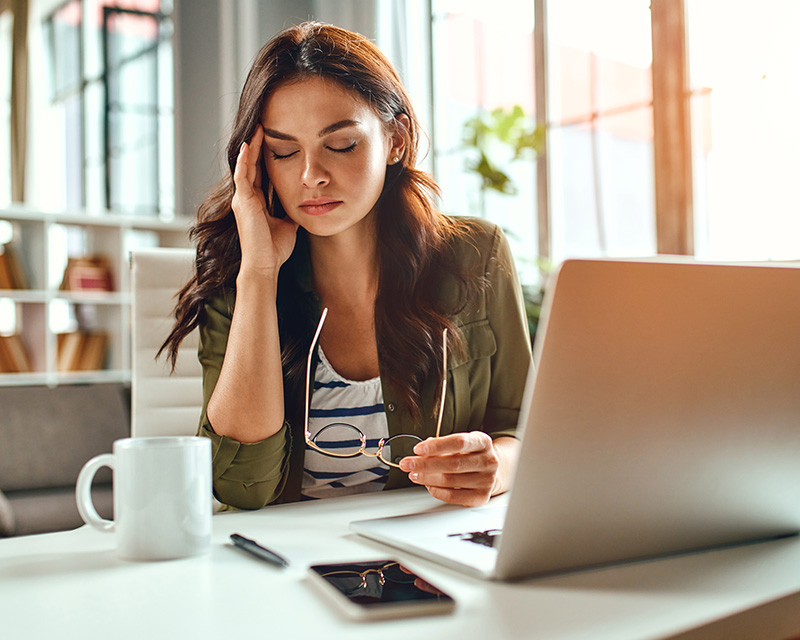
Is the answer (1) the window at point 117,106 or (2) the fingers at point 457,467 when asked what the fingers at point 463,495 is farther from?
(1) the window at point 117,106

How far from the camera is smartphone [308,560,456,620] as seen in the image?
505 millimetres

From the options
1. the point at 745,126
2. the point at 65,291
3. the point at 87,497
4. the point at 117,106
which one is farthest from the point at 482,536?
the point at 117,106

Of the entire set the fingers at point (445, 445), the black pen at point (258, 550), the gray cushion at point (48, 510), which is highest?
the fingers at point (445, 445)

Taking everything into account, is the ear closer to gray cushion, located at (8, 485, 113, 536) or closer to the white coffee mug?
the white coffee mug

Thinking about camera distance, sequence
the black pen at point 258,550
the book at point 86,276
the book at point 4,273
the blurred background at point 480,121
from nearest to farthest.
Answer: the black pen at point 258,550 → the blurred background at point 480,121 → the book at point 4,273 → the book at point 86,276

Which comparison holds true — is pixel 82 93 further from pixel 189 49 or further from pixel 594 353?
pixel 594 353

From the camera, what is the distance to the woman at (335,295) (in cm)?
109

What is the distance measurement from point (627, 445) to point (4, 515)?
2211 mm

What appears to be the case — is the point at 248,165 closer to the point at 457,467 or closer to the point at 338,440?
the point at 338,440

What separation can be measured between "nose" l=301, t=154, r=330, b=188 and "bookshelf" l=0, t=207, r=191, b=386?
3.02m

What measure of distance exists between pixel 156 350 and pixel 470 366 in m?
0.63

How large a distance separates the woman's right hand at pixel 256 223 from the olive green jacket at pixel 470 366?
0.12 meters

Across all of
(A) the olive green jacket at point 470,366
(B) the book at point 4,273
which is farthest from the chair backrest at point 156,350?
(B) the book at point 4,273

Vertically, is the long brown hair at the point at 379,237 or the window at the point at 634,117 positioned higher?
the window at the point at 634,117
